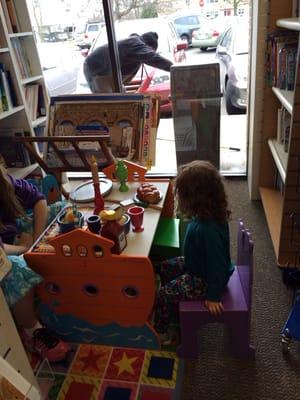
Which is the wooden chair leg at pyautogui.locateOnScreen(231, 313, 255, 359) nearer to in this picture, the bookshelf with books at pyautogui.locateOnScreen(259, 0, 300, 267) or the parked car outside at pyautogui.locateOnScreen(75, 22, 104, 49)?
the bookshelf with books at pyautogui.locateOnScreen(259, 0, 300, 267)

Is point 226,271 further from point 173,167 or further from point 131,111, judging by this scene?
point 173,167

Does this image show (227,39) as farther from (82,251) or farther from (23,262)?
(23,262)

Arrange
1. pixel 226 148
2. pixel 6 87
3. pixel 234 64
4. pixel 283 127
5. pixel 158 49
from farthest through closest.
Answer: pixel 226 148 < pixel 234 64 < pixel 158 49 < pixel 6 87 < pixel 283 127

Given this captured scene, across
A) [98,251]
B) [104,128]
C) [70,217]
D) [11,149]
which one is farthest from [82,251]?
[11,149]

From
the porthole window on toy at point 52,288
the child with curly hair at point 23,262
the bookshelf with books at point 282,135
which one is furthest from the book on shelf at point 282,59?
A: the porthole window on toy at point 52,288

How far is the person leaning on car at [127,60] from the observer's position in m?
2.69

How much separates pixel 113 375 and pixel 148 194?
2.49 ft

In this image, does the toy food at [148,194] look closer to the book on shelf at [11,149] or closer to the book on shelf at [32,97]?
the book on shelf at [11,149]

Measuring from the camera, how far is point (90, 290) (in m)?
1.39

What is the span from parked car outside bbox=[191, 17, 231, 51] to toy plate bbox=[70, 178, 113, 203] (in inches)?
61.3

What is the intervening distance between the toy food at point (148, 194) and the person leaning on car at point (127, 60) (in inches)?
58.2

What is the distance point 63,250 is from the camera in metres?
1.29

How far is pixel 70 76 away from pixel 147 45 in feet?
2.44

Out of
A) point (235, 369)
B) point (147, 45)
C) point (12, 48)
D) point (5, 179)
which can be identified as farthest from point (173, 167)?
point (235, 369)
